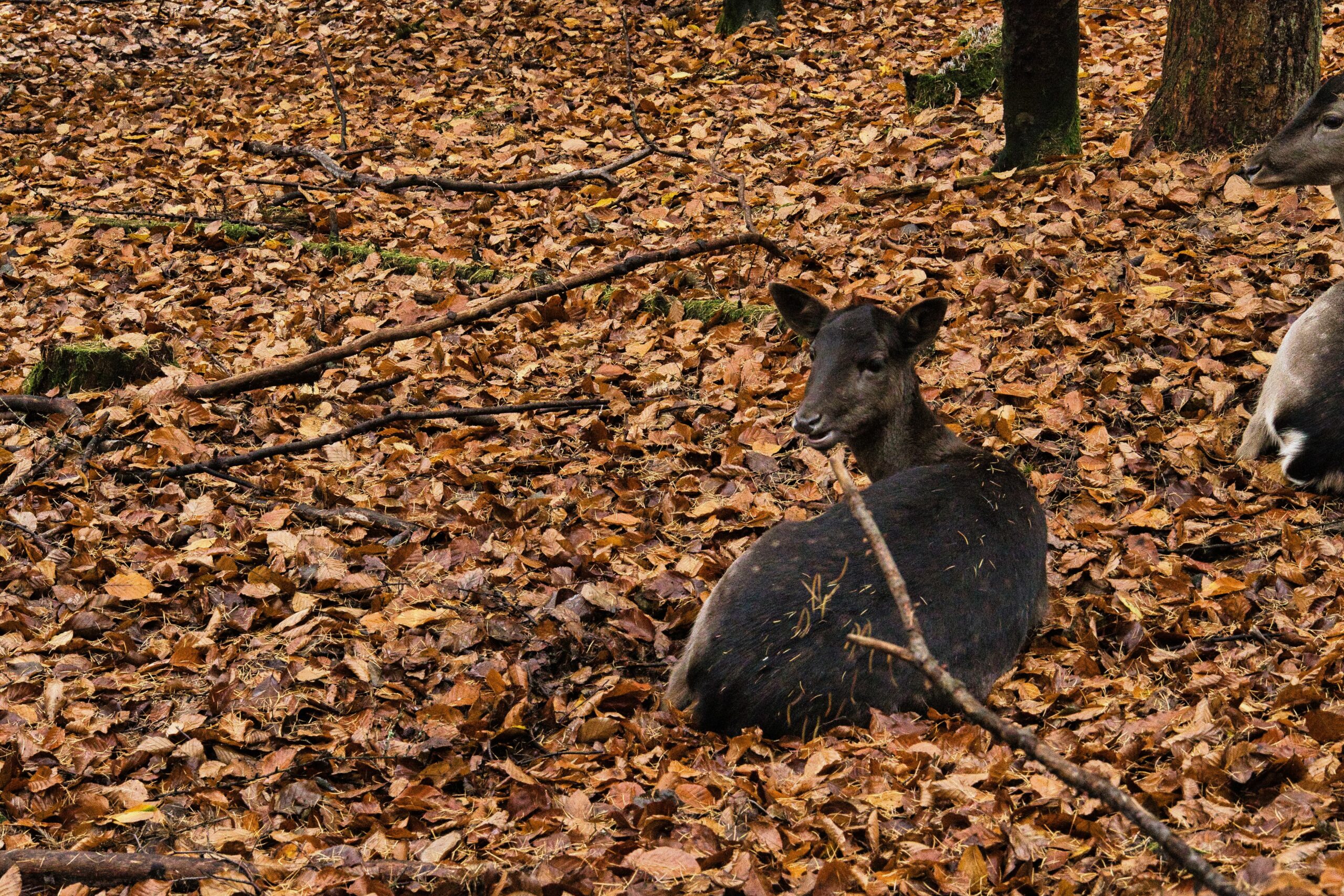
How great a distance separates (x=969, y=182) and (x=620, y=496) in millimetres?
4513

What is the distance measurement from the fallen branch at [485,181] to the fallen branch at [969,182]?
81.4 inches

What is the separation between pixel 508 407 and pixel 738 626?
3.28 meters

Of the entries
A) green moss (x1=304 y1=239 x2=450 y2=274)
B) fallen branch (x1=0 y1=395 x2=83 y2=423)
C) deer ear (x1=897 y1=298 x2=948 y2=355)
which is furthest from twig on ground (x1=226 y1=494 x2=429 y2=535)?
green moss (x1=304 y1=239 x2=450 y2=274)

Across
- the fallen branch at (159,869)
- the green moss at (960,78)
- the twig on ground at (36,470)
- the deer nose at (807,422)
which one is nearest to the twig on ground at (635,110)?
the green moss at (960,78)

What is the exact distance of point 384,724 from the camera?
4.91 meters

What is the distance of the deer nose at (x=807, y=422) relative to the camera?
5.73 metres

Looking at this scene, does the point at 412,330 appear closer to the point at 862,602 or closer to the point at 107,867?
the point at 862,602

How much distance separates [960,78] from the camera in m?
10.7

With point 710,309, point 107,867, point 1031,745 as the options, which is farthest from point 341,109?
point 1031,745

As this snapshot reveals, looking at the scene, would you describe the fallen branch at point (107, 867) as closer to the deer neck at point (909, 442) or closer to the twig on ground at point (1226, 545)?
the deer neck at point (909, 442)

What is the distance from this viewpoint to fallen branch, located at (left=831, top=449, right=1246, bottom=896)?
2.86 m

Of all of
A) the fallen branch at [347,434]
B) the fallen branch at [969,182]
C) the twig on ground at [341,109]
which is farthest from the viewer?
the twig on ground at [341,109]

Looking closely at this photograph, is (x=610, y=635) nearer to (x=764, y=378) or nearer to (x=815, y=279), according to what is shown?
(x=764, y=378)

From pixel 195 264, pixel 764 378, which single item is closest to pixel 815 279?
pixel 764 378
